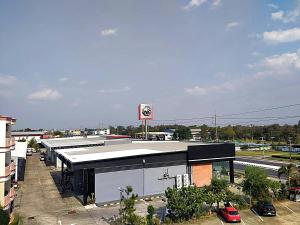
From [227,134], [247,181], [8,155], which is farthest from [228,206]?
[227,134]

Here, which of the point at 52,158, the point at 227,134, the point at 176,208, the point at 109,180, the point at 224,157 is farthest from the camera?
the point at 227,134

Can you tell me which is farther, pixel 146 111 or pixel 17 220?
pixel 146 111

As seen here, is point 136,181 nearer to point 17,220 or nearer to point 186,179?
point 186,179

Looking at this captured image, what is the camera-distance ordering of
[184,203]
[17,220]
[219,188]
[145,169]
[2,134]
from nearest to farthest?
1. [184,203]
2. [2,134]
3. [17,220]
4. [219,188]
5. [145,169]

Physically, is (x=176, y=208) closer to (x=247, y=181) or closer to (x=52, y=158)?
(x=247, y=181)

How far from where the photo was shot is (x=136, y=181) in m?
41.7

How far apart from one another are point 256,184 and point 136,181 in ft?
48.1

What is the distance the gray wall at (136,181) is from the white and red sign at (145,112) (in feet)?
117

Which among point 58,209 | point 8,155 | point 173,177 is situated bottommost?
point 58,209

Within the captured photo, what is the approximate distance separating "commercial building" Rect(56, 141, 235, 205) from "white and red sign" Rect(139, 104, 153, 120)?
32.6 m

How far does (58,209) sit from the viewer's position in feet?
125

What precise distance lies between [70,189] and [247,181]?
26274 millimetres

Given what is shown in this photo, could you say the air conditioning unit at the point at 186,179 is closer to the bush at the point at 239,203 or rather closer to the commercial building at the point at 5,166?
the bush at the point at 239,203

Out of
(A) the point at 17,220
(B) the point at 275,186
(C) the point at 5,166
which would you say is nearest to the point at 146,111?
(B) the point at 275,186
